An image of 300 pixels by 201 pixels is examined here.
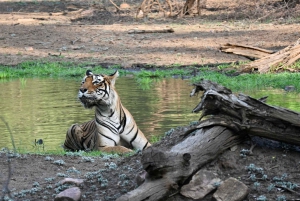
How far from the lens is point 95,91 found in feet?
33.0

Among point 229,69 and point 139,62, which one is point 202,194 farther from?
point 139,62

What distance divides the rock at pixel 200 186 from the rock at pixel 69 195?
0.95 m

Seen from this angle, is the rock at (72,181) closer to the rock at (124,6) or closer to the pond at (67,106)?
the pond at (67,106)

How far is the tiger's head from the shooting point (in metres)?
10.0

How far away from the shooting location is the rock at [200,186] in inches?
228

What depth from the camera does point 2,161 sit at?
8.19m

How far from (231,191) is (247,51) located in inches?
461

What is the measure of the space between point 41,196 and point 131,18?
Result: 20430 mm

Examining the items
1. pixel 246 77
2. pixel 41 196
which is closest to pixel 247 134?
pixel 41 196

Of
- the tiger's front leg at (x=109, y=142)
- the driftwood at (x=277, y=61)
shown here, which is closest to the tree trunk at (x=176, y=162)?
the tiger's front leg at (x=109, y=142)

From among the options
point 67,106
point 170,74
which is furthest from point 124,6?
point 67,106

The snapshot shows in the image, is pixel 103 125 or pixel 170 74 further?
pixel 170 74

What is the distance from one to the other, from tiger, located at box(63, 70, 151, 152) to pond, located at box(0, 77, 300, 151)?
0.37m

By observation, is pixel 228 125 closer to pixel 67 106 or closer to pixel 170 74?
pixel 67 106
